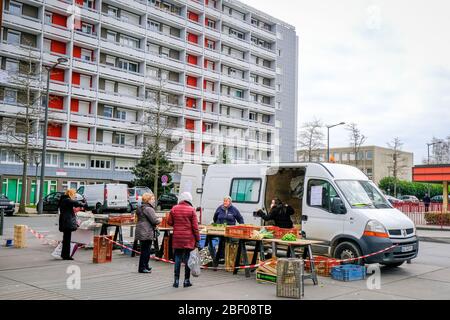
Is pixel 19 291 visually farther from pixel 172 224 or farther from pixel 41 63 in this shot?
pixel 41 63

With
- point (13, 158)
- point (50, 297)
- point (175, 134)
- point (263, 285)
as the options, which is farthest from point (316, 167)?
point (175, 134)

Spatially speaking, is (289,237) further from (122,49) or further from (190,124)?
(190,124)

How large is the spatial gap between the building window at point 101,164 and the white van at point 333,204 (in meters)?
36.4

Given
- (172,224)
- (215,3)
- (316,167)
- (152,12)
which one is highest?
(215,3)

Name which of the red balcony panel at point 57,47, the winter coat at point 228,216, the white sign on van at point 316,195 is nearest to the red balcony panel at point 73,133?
the red balcony panel at point 57,47

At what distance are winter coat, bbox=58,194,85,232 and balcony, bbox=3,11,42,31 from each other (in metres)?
36.0

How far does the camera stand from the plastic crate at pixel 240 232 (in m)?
10.3

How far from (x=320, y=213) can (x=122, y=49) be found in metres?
43.7

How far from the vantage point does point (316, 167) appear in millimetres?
12336

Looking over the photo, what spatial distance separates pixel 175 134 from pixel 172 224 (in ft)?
153

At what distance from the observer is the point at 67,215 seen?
1221 centimetres

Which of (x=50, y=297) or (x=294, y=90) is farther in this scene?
(x=294, y=90)

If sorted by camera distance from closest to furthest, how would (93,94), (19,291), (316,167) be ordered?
(19,291), (316,167), (93,94)

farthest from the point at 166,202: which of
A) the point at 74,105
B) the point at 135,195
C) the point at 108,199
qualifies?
the point at 74,105
